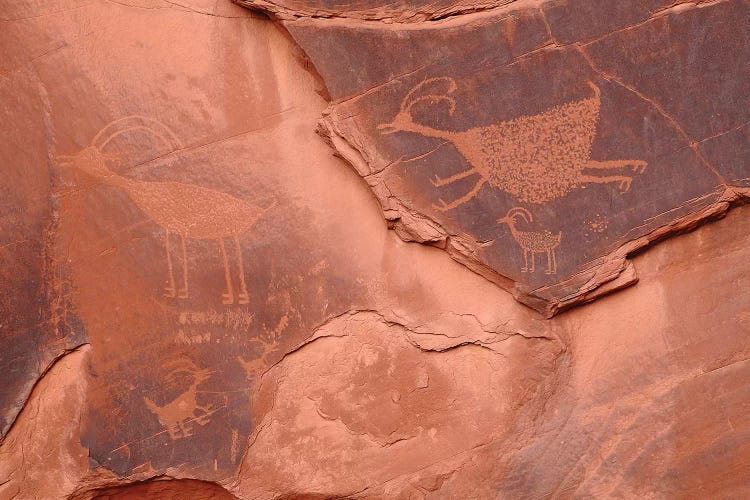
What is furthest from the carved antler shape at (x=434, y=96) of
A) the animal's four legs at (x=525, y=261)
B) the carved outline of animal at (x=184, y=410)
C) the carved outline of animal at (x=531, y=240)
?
the carved outline of animal at (x=184, y=410)

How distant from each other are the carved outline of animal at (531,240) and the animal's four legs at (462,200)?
6.6 inches

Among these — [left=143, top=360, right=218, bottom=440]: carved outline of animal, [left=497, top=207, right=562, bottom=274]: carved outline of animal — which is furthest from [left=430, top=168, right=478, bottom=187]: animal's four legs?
[left=143, top=360, right=218, bottom=440]: carved outline of animal

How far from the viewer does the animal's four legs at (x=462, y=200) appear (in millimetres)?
3277

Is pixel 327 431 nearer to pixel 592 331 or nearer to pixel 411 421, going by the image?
pixel 411 421

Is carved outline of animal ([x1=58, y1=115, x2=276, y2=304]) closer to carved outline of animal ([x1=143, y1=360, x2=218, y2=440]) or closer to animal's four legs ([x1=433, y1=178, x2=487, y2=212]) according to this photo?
carved outline of animal ([x1=143, y1=360, x2=218, y2=440])

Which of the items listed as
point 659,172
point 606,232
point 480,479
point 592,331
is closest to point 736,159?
point 659,172

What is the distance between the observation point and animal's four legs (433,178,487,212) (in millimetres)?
3277

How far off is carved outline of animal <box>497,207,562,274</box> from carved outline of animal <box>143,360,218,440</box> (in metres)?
1.48

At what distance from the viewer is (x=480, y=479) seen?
3240 millimetres

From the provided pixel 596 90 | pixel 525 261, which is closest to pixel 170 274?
pixel 525 261

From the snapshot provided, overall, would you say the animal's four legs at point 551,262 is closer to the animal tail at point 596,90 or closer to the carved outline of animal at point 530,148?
the carved outline of animal at point 530,148

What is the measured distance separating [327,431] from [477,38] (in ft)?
5.99

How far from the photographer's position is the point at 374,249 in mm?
3395

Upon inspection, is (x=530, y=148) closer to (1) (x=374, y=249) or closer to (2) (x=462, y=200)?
(2) (x=462, y=200)
